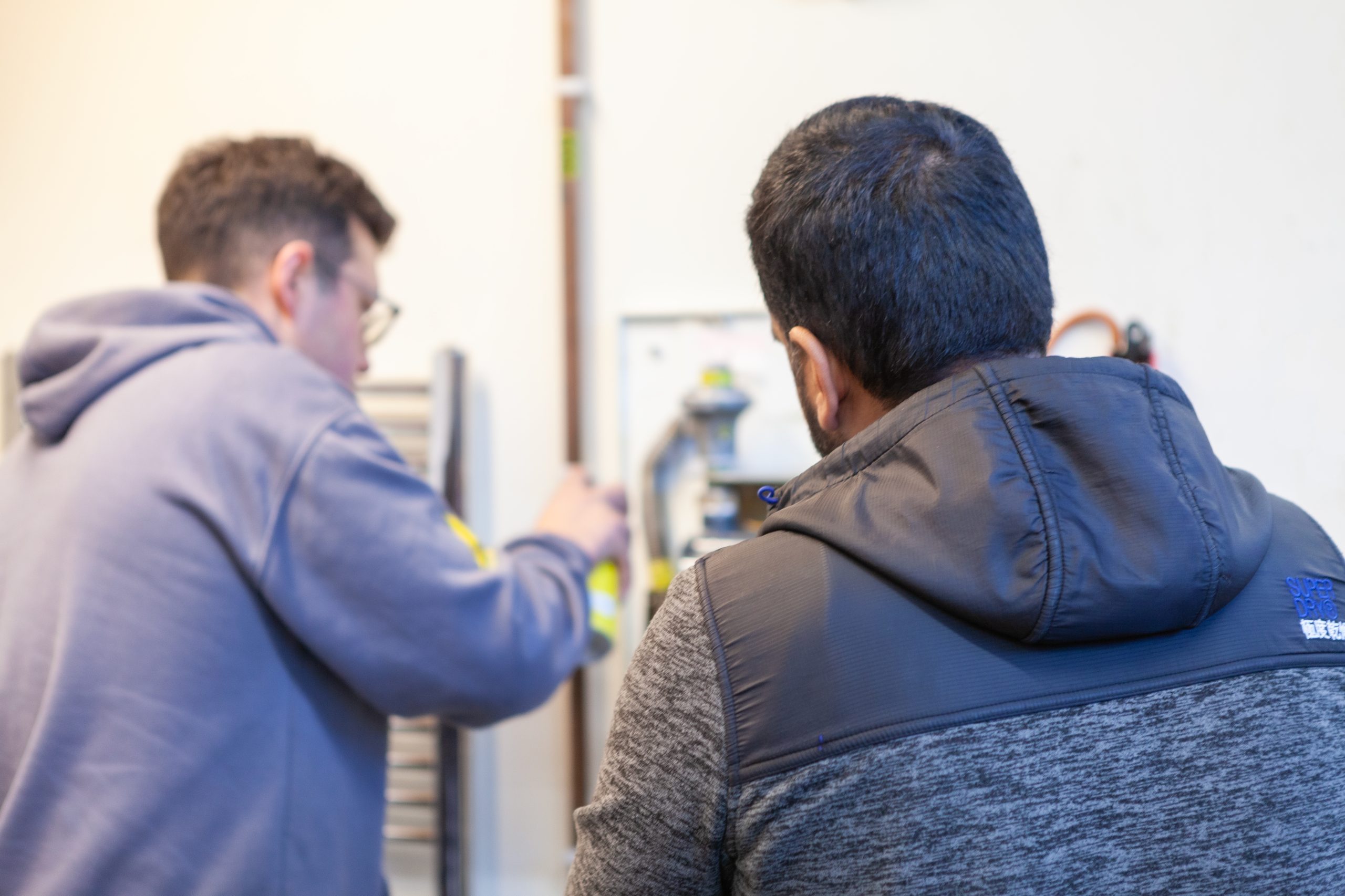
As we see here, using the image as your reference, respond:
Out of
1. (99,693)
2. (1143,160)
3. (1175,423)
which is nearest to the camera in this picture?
(1175,423)

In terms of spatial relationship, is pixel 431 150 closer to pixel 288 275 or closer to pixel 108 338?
pixel 288 275

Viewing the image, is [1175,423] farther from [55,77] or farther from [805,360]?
[55,77]

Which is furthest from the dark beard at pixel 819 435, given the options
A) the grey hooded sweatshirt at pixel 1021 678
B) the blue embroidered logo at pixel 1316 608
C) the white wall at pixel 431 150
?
the white wall at pixel 431 150

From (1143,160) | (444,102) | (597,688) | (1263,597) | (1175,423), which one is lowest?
(597,688)

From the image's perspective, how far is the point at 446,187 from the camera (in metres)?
1.76

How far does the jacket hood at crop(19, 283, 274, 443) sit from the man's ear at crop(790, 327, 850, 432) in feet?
2.07

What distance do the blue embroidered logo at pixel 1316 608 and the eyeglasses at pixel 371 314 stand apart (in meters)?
1.06

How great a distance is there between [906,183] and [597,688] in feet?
4.28

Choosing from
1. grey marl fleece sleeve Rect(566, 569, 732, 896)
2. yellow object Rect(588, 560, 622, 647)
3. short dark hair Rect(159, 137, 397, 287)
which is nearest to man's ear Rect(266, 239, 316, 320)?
short dark hair Rect(159, 137, 397, 287)

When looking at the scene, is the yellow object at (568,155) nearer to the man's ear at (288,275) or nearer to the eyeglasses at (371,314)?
the eyeglasses at (371,314)

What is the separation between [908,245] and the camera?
0.60 m

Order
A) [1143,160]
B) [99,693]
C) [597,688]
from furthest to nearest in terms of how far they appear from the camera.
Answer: [597,688] < [1143,160] < [99,693]

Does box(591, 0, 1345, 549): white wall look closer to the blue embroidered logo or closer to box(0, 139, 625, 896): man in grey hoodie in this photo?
box(0, 139, 625, 896): man in grey hoodie

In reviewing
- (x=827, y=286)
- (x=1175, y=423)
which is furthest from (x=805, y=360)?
(x=1175, y=423)
